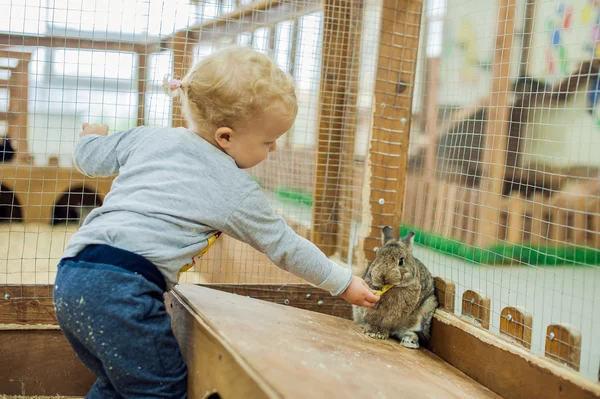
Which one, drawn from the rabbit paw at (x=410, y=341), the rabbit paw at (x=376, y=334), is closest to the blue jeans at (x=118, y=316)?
the rabbit paw at (x=376, y=334)

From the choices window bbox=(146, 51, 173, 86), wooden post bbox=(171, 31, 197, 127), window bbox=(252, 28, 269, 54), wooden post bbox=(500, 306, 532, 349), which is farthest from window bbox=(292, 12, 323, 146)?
wooden post bbox=(500, 306, 532, 349)

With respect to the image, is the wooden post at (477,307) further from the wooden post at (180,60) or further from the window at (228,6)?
the window at (228,6)

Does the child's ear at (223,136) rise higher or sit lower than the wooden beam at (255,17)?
lower

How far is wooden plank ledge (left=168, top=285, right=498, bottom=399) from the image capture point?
51.3 inches

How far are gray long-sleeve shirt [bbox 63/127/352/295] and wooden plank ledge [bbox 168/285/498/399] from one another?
18 cm

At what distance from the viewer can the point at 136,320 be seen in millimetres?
1493

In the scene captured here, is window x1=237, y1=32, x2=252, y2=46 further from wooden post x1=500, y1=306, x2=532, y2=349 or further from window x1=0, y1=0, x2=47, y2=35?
wooden post x1=500, y1=306, x2=532, y2=349

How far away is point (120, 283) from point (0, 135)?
171 inches

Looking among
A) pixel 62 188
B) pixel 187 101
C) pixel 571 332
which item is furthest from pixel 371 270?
pixel 62 188

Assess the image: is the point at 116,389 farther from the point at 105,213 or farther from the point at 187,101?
the point at 187,101

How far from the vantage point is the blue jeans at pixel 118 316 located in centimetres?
148

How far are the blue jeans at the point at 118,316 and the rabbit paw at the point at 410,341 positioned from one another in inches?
39.7

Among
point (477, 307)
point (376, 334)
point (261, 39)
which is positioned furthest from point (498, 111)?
point (376, 334)

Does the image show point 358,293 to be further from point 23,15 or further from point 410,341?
point 23,15
